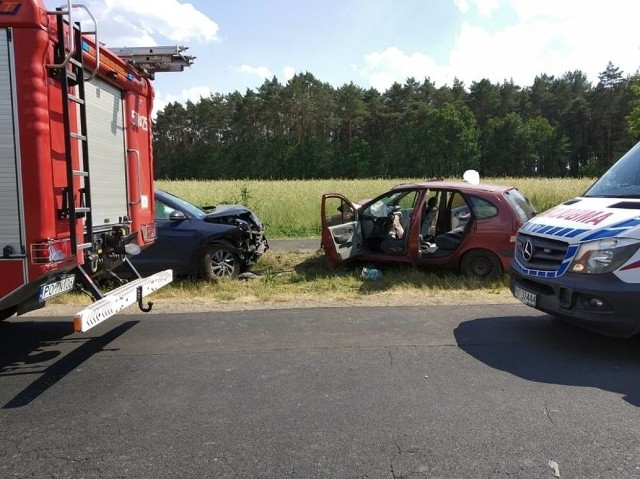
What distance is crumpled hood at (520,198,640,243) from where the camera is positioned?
459cm

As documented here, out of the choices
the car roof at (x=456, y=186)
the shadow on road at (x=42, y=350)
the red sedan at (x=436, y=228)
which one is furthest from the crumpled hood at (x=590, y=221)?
the shadow on road at (x=42, y=350)

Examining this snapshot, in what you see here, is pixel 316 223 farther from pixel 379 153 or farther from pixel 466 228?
pixel 379 153

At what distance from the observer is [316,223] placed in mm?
16016

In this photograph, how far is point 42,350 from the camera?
5.31 metres

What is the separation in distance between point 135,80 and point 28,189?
2.43m

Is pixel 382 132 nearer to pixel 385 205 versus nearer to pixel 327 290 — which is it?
pixel 385 205

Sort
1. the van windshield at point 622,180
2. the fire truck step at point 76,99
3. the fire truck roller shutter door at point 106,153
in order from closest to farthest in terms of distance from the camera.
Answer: the fire truck step at point 76,99 < the fire truck roller shutter door at point 106,153 < the van windshield at point 622,180

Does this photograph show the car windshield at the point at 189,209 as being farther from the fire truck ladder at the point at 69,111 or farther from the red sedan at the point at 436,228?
the fire truck ladder at the point at 69,111

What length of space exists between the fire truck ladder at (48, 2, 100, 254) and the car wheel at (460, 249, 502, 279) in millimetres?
5725

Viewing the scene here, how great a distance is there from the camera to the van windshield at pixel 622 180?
5.40m

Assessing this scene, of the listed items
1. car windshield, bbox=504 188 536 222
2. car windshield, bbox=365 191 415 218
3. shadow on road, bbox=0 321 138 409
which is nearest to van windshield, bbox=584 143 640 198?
car windshield, bbox=504 188 536 222

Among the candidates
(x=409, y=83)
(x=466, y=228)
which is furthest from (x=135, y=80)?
(x=409, y=83)

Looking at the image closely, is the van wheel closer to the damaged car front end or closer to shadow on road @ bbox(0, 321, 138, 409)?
shadow on road @ bbox(0, 321, 138, 409)

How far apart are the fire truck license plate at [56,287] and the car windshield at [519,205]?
6.31 m
